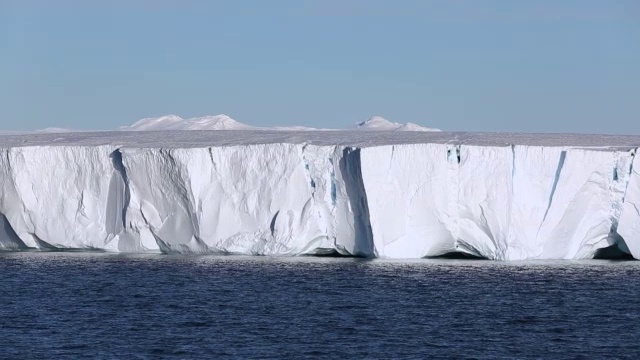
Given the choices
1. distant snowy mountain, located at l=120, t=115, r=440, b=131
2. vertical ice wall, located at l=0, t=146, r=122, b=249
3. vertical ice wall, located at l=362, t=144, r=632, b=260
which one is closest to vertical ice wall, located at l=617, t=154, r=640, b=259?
vertical ice wall, located at l=362, t=144, r=632, b=260

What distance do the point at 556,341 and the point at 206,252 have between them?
36.8ft

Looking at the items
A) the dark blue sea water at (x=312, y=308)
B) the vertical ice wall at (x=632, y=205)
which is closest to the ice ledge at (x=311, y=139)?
the vertical ice wall at (x=632, y=205)

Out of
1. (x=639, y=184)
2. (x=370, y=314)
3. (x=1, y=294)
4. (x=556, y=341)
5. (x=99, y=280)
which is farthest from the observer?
(x=639, y=184)

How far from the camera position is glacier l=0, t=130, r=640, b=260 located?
25.9 meters

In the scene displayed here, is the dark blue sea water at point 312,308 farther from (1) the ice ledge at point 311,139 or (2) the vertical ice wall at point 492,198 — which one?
(1) the ice ledge at point 311,139

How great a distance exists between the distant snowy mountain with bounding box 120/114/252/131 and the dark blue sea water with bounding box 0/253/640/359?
16978 mm

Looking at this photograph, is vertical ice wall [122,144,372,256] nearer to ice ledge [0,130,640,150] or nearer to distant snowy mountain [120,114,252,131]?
ice ledge [0,130,640,150]

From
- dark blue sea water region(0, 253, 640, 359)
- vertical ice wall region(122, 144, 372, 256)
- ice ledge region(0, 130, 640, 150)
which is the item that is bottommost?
dark blue sea water region(0, 253, 640, 359)

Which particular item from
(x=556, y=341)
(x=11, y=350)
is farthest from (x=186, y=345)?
(x=556, y=341)

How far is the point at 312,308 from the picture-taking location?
20625 millimetres

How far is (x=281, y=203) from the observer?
1043 inches

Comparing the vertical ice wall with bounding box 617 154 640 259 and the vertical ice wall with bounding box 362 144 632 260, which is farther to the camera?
the vertical ice wall with bounding box 362 144 632 260

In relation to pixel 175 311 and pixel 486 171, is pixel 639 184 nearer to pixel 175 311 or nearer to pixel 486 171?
pixel 486 171

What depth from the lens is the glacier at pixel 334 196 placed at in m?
25.9
